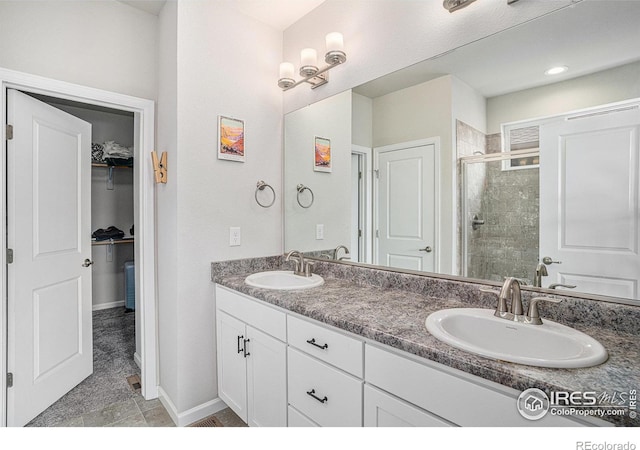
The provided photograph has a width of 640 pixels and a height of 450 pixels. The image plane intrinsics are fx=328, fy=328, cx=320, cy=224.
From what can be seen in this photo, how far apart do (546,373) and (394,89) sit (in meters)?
1.46

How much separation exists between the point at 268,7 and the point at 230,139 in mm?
888

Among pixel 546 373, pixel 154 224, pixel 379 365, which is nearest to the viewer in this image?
pixel 546 373

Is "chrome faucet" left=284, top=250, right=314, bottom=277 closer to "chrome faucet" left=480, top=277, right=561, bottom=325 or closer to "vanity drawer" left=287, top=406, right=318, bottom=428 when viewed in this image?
"vanity drawer" left=287, top=406, right=318, bottom=428

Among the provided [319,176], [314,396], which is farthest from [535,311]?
[319,176]

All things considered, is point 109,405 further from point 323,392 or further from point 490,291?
point 490,291

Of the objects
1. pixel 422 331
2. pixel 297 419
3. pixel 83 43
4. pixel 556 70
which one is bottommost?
pixel 297 419

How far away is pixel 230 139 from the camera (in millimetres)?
2094

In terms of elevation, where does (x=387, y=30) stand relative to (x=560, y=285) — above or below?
above

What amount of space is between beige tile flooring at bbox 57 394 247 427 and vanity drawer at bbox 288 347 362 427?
2.35ft


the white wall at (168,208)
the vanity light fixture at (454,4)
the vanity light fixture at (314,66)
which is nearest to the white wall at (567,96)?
the vanity light fixture at (454,4)
